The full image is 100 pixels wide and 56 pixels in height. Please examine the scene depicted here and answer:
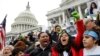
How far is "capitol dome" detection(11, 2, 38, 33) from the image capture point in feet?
344

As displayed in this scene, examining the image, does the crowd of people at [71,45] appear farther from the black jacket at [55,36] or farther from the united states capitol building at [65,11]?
the united states capitol building at [65,11]

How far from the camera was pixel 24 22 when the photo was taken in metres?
105

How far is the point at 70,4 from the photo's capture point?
214ft

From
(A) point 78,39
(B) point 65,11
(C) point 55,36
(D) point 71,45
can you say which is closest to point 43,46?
(D) point 71,45

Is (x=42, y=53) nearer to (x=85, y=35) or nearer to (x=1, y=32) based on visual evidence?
(x=85, y=35)

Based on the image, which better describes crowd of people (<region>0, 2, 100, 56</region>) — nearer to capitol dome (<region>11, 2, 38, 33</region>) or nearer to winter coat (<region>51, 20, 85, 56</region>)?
winter coat (<region>51, 20, 85, 56</region>)

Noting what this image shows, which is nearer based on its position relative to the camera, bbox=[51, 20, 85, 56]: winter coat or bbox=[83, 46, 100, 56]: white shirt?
bbox=[83, 46, 100, 56]: white shirt

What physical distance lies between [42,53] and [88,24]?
1.30 meters

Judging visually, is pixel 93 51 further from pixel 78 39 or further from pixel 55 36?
pixel 55 36

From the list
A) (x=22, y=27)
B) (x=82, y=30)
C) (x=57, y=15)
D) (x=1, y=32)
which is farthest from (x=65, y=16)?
(x=82, y=30)

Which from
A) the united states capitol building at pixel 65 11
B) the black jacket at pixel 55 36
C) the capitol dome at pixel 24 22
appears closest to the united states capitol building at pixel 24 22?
the capitol dome at pixel 24 22

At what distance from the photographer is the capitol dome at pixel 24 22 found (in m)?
105

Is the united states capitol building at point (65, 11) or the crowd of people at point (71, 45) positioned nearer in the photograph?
the crowd of people at point (71, 45)

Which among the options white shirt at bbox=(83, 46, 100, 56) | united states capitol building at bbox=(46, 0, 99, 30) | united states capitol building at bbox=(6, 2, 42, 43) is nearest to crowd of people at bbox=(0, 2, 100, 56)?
white shirt at bbox=(83, 46, 100, 56)
